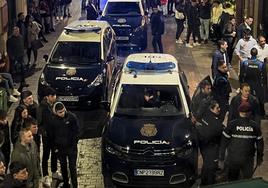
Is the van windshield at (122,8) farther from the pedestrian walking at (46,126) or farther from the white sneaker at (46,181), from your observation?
the white sneaker at (46,181)

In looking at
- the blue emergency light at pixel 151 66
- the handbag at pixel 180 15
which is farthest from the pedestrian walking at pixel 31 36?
the blue emergency light at pixel 151 66

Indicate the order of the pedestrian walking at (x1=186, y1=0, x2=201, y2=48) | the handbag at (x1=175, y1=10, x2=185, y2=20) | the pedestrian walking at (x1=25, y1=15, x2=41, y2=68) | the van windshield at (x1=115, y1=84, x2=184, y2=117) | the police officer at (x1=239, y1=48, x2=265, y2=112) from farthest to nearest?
the handbag at (x1=175, y1=10, x2=185, y2=20) < the pedestrian walking at (x1=186, y1=0, x2=201, y2=48) < the pedestrian walking at (x1=25, y1=15, x2=41, y2=68) < the police officer at (x1=239, y1=48, x2=265, y2=112) < the van windshield at (x1=115, y1=84, x2=184, y2=117)

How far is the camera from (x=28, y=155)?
866 centimetres

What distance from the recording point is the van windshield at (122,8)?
21.8 meters

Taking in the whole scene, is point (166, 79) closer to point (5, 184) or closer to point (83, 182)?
point (83, 182)

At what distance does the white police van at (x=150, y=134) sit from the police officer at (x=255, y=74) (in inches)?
92.5

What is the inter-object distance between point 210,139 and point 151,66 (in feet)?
7.54

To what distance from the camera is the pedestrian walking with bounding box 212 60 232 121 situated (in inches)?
456

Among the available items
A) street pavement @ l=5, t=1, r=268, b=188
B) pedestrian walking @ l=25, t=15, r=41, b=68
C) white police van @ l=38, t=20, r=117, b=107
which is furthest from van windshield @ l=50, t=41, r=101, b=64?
pedestrian walking @ l=25, t=15, r=41, b=68

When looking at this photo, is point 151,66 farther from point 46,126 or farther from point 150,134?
point 46,126

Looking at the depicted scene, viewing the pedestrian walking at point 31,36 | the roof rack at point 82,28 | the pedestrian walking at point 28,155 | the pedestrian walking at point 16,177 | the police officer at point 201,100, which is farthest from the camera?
the pedestrian walking at point 31,36

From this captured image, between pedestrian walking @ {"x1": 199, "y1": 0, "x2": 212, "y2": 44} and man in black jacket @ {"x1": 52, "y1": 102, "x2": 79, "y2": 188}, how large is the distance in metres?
12.7

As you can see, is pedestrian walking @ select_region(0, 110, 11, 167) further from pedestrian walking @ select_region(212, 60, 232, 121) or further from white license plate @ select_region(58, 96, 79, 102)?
pedestrian walking @ select_region(212, 60, 232, 121)

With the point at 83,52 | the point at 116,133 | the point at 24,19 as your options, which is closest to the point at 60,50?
the point at 83,52
